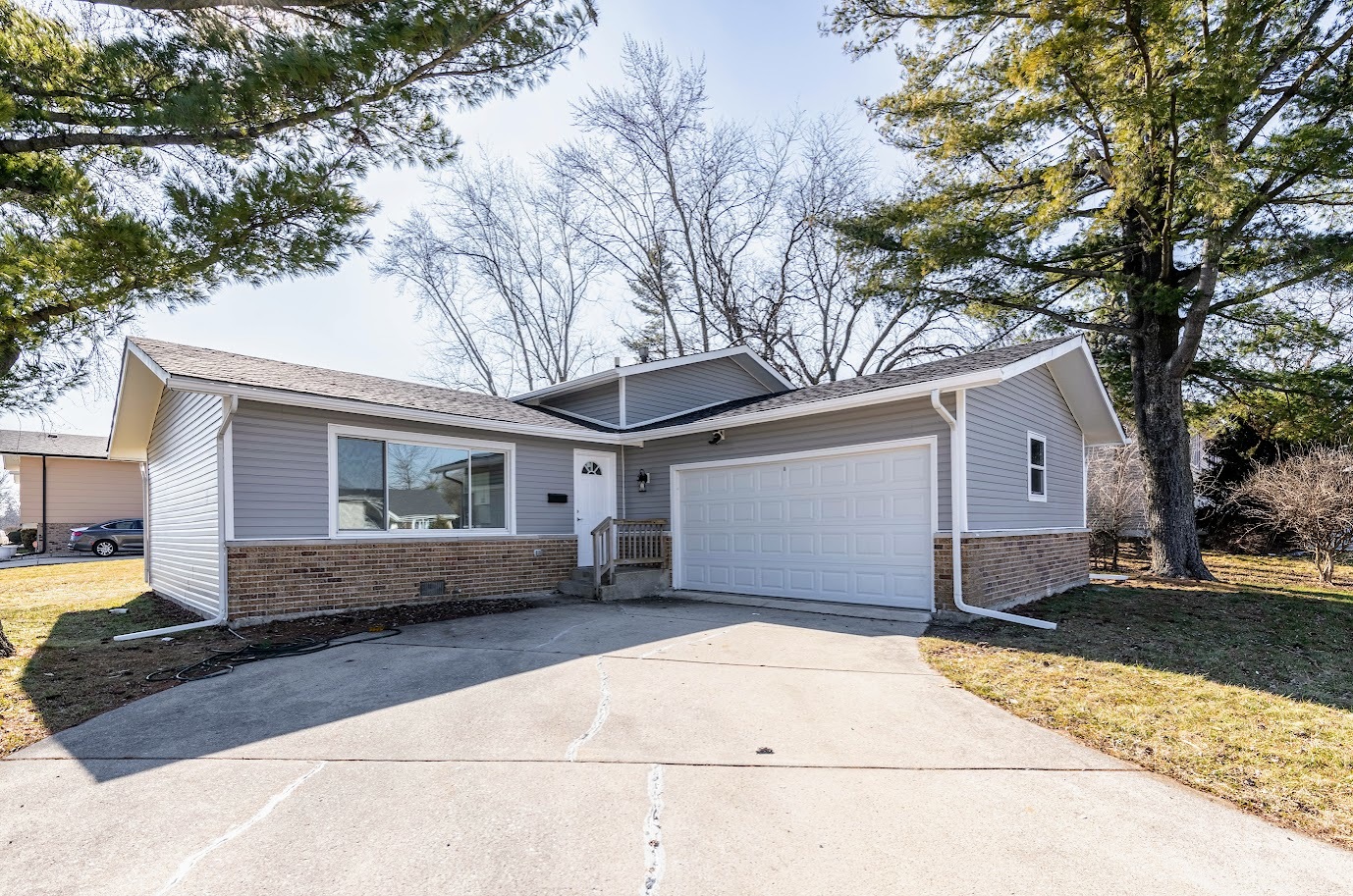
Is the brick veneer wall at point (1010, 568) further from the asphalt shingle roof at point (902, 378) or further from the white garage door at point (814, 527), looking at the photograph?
the asphalt shingle roof at point (902, 378)

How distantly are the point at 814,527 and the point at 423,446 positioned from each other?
5785 millimetres

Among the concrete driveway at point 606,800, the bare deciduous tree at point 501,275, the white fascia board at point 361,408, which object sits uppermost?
the bare deciduous tree at point 501,275

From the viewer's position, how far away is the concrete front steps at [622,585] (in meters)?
10.3

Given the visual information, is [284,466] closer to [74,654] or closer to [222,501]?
[222,501]

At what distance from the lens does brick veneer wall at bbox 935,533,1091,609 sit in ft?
26.9

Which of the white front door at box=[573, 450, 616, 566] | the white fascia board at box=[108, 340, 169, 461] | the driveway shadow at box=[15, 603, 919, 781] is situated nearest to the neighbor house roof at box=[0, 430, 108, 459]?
the white fascia board at box=[108, 340, 169, 461]

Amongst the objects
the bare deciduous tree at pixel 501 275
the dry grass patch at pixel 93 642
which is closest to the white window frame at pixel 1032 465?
Result: the dry grass patch at pixel 93 642

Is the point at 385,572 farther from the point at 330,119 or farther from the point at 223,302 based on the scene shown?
the point at 330,119

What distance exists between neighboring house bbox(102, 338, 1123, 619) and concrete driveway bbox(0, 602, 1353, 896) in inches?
129

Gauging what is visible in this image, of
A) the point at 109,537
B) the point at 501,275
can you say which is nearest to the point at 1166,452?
the point at 501,275

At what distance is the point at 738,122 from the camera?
20875 mm

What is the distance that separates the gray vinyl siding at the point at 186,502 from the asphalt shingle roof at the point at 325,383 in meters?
0.50

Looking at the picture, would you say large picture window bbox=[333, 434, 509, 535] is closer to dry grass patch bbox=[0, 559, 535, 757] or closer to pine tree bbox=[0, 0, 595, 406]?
dry grass patch bbox=[0, 559, 535, 757]

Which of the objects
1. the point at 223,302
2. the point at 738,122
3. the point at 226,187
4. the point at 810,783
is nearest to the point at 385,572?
the point at 223,302
